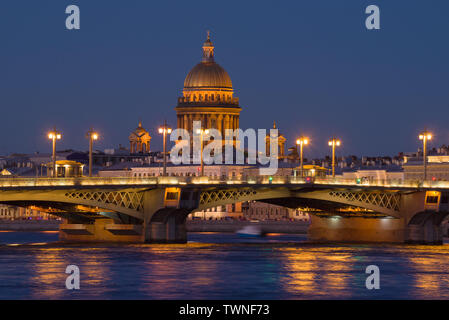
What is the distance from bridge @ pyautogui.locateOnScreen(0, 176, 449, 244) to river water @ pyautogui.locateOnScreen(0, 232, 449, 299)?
3.47 metres

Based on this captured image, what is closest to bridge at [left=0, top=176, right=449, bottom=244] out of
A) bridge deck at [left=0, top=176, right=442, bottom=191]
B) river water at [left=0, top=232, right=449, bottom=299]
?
bridge deck at [left=0, top=176, right=442, bottom=191]

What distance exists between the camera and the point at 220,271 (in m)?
87.0

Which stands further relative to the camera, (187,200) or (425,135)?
(425,135)

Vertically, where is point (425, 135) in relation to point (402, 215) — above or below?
above

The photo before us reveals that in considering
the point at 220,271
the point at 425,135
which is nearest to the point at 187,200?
the point at 425,135

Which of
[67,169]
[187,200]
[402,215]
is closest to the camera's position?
[187,200]

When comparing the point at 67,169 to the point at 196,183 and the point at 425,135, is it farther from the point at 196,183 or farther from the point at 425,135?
the point at 425,135

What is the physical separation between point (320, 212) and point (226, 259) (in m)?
36.0

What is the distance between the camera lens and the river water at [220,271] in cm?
7300

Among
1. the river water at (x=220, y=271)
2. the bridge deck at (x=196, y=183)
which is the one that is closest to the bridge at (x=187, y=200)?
the bridge deck at (x=196, y=183)

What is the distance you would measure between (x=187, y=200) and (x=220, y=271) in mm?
30443
